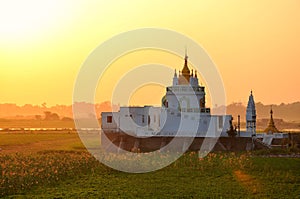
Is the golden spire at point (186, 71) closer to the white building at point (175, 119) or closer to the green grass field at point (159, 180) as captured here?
the white building at point (175, 119)

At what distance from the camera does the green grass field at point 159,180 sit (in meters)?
27.0

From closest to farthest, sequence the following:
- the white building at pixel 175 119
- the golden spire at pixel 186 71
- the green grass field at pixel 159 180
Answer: the green grass field at pixel 159 180 < the white building at pixel 175 119 < the golden spire at pixel 186 71

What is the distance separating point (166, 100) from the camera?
Result: 62688 millimetres

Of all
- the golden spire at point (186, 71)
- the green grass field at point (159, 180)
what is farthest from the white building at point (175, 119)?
the green grass field at point (159, 180)

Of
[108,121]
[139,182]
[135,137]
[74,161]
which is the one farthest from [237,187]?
[108,121]

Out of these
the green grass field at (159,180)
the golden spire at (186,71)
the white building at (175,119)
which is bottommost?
the green grass field at (159,180)

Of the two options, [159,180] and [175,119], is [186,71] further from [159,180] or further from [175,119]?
[159,180]

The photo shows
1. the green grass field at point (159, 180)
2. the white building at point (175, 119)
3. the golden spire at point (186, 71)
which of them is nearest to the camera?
the green grass field at point (159, 180)

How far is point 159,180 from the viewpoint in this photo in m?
31.6

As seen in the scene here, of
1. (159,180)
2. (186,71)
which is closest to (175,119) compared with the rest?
(186,71)

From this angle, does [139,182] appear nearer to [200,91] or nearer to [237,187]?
[237,187]

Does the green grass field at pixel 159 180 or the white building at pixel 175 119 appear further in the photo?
the white building at pixel 175 119

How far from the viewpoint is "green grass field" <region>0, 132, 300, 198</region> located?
27.0 m

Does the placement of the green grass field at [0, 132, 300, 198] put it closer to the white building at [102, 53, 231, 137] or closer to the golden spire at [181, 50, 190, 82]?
the white building at [102, 53, 231, 137]
